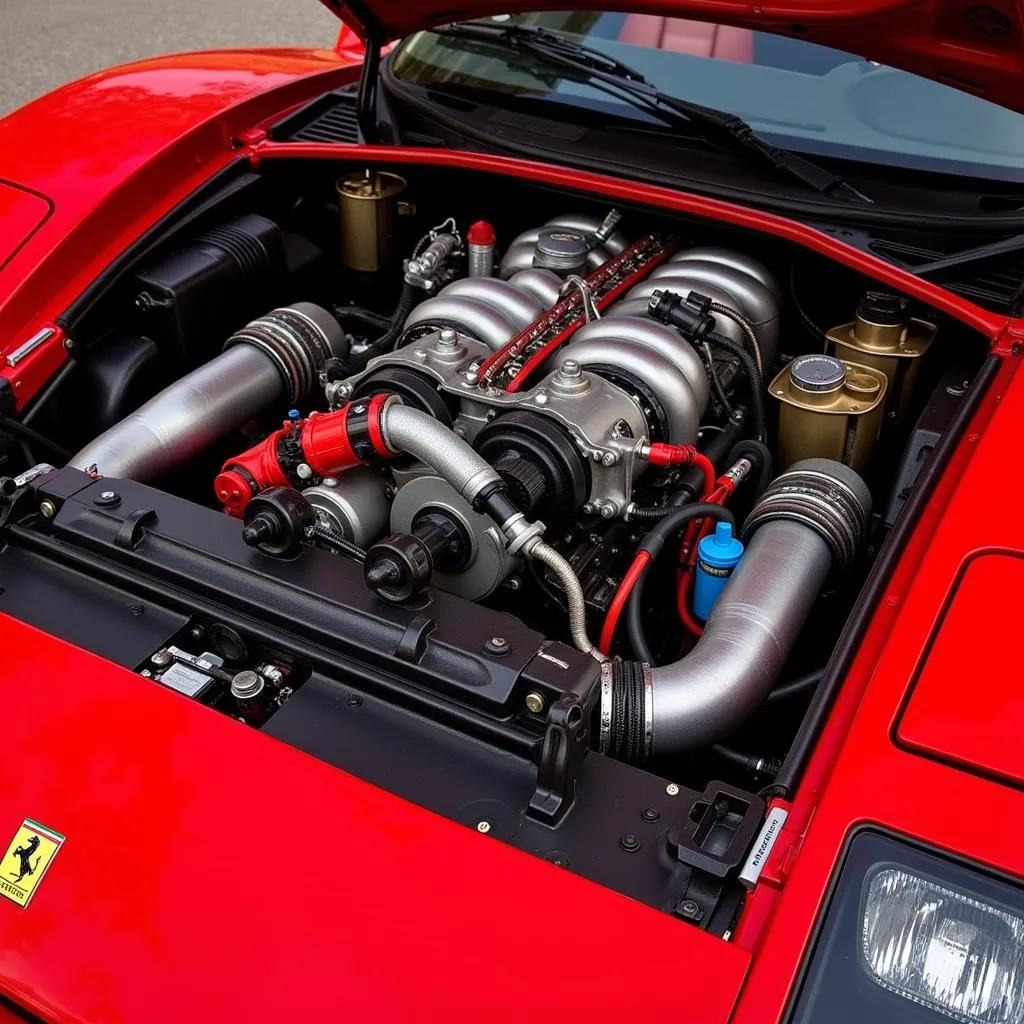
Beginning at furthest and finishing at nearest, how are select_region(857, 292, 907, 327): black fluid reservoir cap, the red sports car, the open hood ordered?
select_region(857, 292, 907, 327): black fluid reservoir cap, the open hood, the red sports car

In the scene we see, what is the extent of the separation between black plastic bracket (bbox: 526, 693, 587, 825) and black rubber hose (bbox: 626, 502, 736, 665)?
0.84 ft

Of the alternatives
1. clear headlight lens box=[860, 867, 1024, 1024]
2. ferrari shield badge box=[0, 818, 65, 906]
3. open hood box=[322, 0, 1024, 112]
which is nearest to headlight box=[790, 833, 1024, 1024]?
clear headlight lens box=[860, 867, 1024, 1024]

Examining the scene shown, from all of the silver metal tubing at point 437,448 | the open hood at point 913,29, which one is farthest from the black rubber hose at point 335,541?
the open hood at point 913,29

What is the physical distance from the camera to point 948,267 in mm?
1768

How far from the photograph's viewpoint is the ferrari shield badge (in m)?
1.19

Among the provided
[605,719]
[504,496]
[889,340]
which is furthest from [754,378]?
[605,719]

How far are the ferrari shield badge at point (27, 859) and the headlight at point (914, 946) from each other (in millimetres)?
786

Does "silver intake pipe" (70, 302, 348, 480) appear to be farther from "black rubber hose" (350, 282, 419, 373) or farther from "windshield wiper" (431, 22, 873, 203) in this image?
"windshield wiper" (431, 22, 873, 203)

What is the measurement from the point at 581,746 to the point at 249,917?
39cm

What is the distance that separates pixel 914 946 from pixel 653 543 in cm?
66

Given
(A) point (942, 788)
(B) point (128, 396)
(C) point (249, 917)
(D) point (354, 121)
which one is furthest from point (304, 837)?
(D) point (354, 121)

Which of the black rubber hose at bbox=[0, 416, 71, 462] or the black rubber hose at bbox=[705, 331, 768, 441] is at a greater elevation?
the black rubber hose at bbox=[705, 331, 768, 441]

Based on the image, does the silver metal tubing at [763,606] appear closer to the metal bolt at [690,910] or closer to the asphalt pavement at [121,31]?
the metal bolt at [690,910]

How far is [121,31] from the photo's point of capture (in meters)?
6.20
